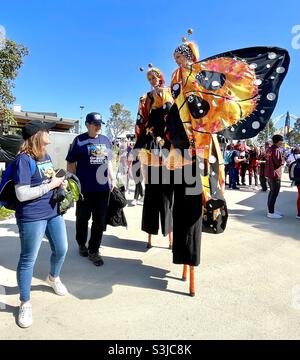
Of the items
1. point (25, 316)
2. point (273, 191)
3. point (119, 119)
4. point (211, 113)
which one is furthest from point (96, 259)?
point (119, 119)

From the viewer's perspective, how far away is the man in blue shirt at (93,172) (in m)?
3.72

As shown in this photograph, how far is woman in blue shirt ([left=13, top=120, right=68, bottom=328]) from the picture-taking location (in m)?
2.48

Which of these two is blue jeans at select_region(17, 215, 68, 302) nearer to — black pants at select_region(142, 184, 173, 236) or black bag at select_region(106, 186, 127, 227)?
black bag at select_region(106, 186, 127, 227)

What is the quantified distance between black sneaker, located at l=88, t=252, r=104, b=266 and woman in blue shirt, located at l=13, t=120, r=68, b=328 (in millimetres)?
1235

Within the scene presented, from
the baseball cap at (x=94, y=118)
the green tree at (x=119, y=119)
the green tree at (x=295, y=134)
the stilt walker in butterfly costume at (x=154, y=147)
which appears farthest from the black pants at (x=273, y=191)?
the green tree at (x=295, y=134)

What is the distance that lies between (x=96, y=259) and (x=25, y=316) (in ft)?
4.48

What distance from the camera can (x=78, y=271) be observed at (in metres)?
3.64

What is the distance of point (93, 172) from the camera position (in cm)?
375

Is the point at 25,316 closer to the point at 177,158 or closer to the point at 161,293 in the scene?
the point at 161,293

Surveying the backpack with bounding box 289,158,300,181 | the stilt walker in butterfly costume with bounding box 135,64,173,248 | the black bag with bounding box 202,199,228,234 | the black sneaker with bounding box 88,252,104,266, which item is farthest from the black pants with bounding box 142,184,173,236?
the backpack with bounding box 289,158,300,181

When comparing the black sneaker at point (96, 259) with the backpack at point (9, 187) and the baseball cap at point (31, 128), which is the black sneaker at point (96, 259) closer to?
the backpack at point (9, 187)

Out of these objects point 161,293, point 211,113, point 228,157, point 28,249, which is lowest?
point 161,293
